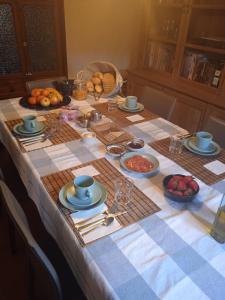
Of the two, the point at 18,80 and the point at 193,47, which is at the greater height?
the point at 193,47

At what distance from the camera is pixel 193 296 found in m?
0.63

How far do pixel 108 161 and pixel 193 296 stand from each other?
65 centimetres

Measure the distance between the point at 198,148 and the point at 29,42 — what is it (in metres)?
2.14

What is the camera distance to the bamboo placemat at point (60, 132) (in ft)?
4.26

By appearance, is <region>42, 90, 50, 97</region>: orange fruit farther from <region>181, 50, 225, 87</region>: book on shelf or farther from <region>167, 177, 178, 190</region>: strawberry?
<region>181, 50, 225, 87</region>: book on shelf

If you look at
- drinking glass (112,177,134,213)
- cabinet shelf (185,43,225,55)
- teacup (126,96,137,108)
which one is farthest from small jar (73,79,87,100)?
cabinet shelf (185,43,225,55)

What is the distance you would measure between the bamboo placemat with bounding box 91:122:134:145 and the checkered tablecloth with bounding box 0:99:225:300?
0.31 m

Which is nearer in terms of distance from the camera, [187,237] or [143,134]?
[187,237]

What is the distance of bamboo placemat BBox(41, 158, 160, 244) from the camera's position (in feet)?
2.79

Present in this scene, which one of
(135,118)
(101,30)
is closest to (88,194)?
(135,118)

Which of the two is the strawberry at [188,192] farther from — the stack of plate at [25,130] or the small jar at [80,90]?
the small jar at [80,90]

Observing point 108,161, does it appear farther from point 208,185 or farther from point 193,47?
point 193,47

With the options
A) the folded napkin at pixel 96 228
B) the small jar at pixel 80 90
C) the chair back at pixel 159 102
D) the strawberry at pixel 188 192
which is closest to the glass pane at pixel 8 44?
the small jar at pixel 80 90

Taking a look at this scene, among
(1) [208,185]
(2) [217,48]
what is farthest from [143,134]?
(2) [217,48]
